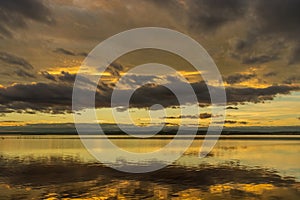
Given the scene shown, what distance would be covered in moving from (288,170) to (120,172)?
2111cm

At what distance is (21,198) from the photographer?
Result: 1067 inches

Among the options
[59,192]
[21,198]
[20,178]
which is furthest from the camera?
[20,178]

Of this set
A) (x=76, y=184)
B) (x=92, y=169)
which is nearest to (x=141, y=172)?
(x=92, y=169)

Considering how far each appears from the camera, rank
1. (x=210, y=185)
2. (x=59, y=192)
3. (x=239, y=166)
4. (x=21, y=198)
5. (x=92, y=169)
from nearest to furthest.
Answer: (x=21, y=198), (x=59, y=192), (x=210, y=185), (x=92, y=169), (x=239, y=166)

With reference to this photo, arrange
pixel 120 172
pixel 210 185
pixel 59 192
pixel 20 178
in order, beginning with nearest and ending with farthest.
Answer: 1. pixel 59 192
2. pixel 210 185
3. pixel 20 178
4. pixel 120 172

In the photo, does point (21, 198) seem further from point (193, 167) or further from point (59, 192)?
point (193, 167)

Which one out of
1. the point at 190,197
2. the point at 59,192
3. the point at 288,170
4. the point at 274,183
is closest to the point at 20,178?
the point at 59,192

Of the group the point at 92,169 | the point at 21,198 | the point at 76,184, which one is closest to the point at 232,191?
the point at 76,184

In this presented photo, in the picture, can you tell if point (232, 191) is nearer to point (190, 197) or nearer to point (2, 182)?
point (190, 197)

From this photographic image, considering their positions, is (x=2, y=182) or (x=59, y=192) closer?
(x=59, y=192)

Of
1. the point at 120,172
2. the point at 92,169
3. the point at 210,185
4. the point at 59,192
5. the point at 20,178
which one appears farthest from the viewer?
the point at 92,169

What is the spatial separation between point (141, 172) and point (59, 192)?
14.8 metres

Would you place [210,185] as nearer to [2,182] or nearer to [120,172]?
[120,172]

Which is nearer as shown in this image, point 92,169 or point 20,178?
point 20,178
